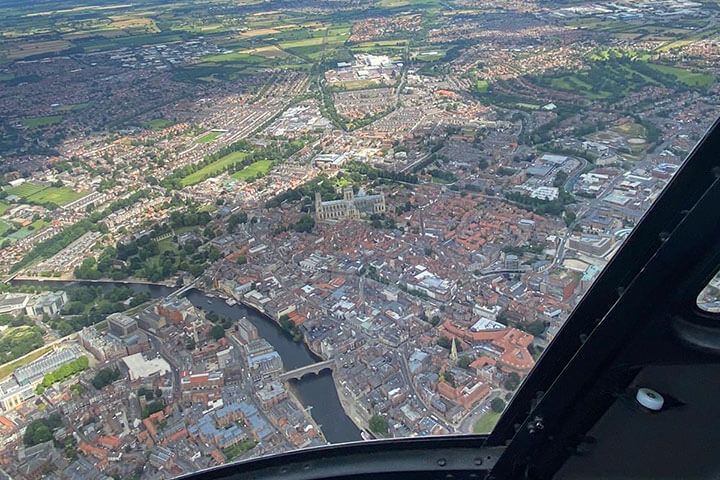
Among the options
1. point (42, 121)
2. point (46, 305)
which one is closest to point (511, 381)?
point (46, 305)

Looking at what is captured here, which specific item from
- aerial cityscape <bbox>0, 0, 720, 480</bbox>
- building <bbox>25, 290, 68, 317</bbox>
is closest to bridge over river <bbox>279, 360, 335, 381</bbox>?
aerial cityscape <bbox>0, 0, 720, 480</bbox>

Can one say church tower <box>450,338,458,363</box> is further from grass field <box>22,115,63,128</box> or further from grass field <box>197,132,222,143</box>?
grass field <box>22,115,63,128</box>

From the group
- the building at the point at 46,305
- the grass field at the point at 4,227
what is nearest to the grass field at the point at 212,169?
the grass field at the point at 4,227

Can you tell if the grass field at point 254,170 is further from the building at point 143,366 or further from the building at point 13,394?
the building at point 13,394

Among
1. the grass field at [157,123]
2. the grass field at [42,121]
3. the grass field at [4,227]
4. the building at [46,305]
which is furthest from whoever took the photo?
the grass field at [42,121]

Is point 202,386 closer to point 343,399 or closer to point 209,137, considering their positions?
point 343,399

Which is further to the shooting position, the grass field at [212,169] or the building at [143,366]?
the grass field at [212,169]

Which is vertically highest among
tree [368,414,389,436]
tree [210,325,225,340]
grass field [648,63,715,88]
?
grass field [648,63,715,88]
